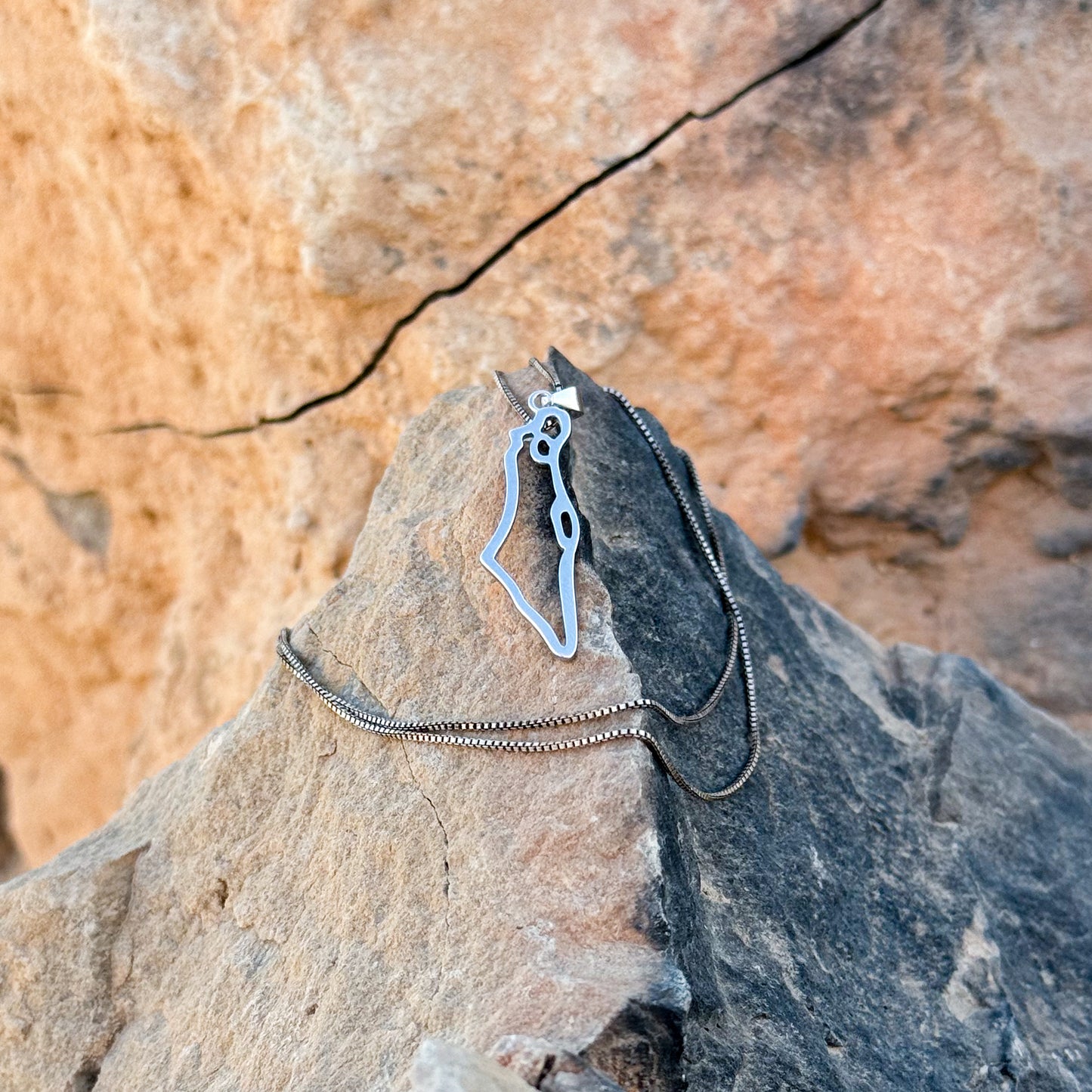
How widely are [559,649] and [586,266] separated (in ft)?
3.67

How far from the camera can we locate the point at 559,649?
1.07 m

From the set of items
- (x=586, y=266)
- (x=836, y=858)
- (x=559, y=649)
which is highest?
(x=586, y=266)

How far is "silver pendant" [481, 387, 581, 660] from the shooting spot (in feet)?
3.55

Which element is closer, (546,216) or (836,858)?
(836,858)

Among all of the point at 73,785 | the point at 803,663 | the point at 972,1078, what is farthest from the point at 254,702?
the point at 73,785

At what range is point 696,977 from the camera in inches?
39.3

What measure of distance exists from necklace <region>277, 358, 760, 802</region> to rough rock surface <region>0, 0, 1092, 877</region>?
0.76 meters

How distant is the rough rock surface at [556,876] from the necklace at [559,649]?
19mm

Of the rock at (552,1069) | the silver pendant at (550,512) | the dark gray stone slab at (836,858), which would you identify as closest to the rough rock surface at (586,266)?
the dark gray stone slab at (836,858)

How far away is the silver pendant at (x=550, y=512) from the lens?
3.55ft

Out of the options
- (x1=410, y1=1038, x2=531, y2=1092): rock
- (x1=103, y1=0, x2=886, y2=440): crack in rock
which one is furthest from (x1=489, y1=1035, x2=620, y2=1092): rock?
(x1=103, y1=0, x2=886, y2=440): crack in rock

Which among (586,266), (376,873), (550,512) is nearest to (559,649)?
(550,512)

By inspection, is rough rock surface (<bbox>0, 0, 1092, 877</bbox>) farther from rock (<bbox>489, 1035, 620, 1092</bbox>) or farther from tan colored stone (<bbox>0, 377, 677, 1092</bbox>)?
rock (<bbox>489, 1035, 620, 1092</bbox>)

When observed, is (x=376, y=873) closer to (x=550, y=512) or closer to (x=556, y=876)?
(x=556, y=876)
